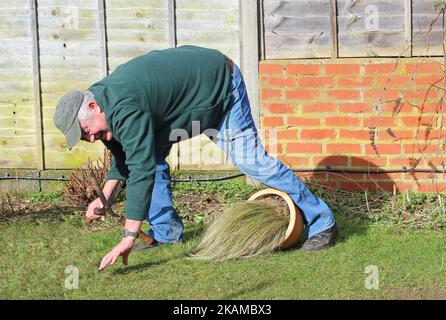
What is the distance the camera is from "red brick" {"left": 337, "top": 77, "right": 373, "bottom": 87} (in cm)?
775

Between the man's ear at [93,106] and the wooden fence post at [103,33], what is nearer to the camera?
the man's ear at [93,106]

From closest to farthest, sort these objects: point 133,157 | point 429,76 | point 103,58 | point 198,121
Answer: point 133,157, point 198,121, point 429,76, point 103,58

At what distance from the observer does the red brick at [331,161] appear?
792 centimetres

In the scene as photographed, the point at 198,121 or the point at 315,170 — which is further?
the point at 315,170

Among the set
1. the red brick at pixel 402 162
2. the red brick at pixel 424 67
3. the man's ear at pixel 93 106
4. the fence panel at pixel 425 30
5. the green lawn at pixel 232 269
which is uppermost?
the fence panel at pixel 425 30

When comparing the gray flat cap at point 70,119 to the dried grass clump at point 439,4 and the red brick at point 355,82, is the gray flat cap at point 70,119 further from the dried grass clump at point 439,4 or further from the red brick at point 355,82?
the dried grass clump at point 439,4

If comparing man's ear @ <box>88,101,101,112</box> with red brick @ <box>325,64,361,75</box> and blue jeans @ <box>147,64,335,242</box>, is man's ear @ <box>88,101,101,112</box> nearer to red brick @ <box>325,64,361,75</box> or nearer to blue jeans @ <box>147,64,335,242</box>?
blue jeans @ <box>147,64,335,242</box>

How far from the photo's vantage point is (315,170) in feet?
26.2

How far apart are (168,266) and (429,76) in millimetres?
3123

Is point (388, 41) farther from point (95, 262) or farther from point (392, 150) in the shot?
point (95, 262)

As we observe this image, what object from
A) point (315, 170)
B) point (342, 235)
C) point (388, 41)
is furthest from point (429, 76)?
point (342, 235)

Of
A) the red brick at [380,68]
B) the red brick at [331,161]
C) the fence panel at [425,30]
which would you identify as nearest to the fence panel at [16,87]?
the red brick at [331,161]

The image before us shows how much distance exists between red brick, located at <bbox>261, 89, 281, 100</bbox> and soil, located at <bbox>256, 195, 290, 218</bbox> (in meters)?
1.53

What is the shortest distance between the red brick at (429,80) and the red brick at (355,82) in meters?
0.43
